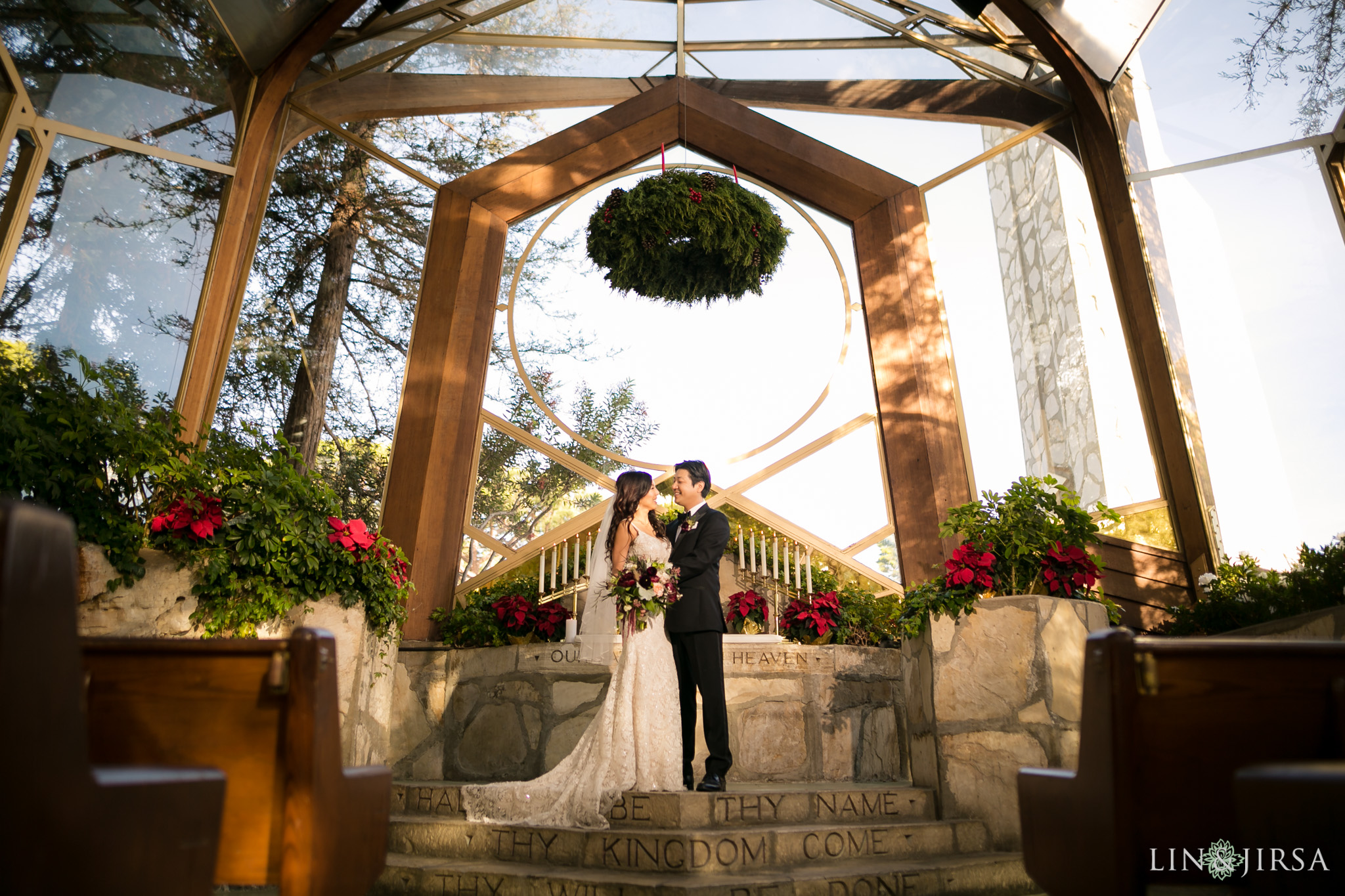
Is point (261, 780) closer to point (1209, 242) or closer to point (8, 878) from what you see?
point (8, 878)

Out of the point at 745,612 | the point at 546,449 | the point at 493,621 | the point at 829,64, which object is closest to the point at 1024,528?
the point at 745,612

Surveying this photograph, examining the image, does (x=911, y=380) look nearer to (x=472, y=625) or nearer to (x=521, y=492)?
(x=521, y=492)

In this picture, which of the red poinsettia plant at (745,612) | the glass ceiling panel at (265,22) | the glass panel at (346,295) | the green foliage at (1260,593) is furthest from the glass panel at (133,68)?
the green foliage at (1260,593)

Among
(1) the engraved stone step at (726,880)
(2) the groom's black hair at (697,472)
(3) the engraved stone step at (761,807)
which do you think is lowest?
(1) the engraved stone step at (726,880)

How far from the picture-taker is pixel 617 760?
3635 millimetres

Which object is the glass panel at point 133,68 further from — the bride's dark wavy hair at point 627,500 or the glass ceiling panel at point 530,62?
the bride's dark wavy hair at point 627,500

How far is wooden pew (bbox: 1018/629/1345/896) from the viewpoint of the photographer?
1.38m

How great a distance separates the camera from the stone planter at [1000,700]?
11.6ft

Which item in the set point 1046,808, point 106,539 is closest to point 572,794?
point 106,539

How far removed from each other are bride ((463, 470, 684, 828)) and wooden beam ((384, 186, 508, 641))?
72.4 inches

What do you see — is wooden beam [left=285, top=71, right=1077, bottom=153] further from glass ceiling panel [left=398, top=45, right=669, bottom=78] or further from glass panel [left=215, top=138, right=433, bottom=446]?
glass panel [left=215, top=138, right=433, bottom=446]

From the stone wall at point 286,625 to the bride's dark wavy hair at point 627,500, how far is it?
4.23ft

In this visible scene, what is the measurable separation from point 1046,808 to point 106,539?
350cm

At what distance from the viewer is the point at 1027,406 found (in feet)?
19.0
